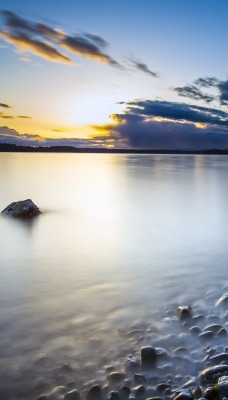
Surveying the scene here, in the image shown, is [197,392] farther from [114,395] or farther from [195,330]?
[195,330]

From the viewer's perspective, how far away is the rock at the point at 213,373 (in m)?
3.23

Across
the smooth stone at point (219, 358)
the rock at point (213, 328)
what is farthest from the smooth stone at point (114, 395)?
the rock at point (213, 328)

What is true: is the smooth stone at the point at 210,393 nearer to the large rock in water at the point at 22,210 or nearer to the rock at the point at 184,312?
the rock at the point at 184,312

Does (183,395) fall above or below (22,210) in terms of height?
below

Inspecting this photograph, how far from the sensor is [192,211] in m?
14.2

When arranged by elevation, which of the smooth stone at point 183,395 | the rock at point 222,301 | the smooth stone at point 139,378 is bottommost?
the smooth stone at point 139,378

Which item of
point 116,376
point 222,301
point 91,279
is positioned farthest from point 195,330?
point 91,279

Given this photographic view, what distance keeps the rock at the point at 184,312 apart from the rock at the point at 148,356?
99cm

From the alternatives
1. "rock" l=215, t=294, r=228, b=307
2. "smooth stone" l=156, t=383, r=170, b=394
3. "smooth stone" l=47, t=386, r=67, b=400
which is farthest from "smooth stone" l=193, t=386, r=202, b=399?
"rock" l=215, t=294, r=228, b=307

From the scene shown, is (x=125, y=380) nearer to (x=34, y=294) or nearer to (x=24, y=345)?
(x=24, y=345)

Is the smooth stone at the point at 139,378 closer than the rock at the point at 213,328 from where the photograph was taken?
Yes

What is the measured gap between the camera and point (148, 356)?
3.60m

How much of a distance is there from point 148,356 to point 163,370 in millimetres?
231

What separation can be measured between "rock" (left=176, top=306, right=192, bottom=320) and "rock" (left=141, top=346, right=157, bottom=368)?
3.23 feet
